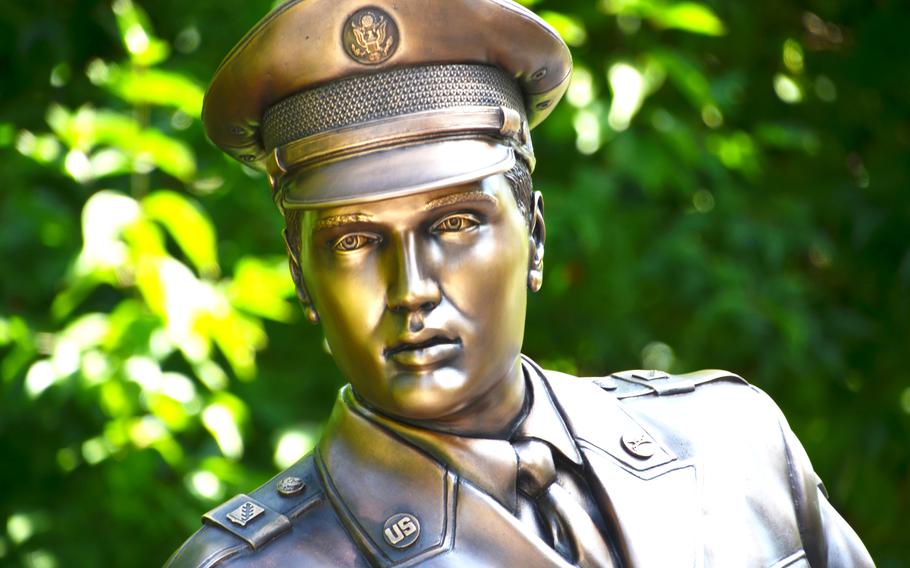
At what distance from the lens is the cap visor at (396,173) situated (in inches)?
108

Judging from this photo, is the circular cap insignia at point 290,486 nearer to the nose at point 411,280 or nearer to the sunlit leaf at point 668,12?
the nose at point 411,280

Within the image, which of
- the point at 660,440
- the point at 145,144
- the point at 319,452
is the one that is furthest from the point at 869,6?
the point at 319,452

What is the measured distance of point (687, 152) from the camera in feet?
17.8

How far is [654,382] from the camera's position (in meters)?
3.47

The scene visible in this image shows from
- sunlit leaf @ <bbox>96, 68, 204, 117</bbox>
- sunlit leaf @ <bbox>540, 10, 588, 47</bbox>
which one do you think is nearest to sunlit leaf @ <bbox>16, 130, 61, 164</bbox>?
sunlit leaf @ <bbox>96, 68, 204, 117</bbox>

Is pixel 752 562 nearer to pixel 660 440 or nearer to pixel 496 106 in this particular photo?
pixel 660 440

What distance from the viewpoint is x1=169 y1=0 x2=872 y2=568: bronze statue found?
2.78 metres

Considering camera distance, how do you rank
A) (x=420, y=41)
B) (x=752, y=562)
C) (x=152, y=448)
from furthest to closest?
(x=152, y=448), (x=752, y=562), (x=420, y=41)

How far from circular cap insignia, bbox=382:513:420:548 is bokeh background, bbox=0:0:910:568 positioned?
1.97 metres

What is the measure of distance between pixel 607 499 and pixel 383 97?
887 millimetres

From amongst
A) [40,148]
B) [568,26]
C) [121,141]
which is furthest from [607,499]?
[40,148]

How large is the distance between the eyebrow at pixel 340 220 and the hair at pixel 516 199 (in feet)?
0.34

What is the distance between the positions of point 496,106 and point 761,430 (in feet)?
3.20

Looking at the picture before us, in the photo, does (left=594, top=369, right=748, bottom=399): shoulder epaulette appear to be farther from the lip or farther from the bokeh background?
the bokeh background
